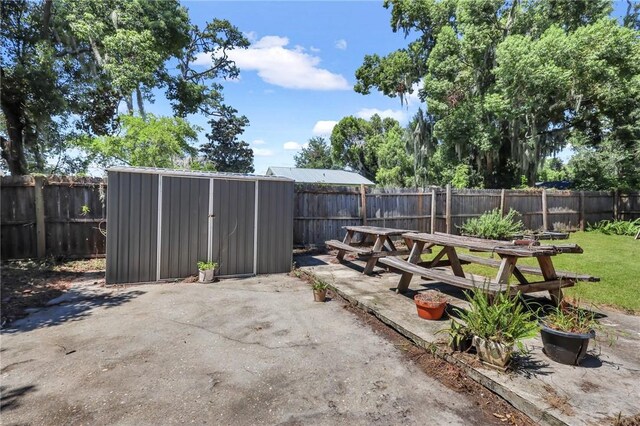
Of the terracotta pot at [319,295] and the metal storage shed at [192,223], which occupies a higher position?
the metal storage shed at [192,223]

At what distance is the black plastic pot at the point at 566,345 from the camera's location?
2820 mm

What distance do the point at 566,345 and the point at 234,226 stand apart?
5.24 metres

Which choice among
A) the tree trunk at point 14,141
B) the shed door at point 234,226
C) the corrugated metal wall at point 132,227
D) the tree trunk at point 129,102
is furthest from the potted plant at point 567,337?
the tree trunk at point 129,102

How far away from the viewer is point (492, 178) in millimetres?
17562

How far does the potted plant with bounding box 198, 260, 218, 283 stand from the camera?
5957 mm

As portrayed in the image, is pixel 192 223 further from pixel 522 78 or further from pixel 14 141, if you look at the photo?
pixel 522 78

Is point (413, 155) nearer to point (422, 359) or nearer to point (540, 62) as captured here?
point (540, 62)

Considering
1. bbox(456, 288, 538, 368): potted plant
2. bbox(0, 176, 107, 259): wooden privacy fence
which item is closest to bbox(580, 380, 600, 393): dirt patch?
bbox(456, 288, 538, 368): potted plant

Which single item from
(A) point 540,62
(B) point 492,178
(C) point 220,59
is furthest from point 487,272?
(C) point 220,59

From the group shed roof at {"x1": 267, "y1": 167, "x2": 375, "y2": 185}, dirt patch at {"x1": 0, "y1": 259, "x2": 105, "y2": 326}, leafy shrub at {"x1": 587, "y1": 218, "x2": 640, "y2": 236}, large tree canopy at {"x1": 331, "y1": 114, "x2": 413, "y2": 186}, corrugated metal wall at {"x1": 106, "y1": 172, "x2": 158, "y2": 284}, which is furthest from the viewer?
large tree canopy at {"x1": 331, "y1": 114, "x2": 413, "y2": 186}

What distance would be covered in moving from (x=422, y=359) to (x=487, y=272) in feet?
13.9

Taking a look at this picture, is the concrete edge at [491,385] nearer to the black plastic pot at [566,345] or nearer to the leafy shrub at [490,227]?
the black plastic pot at [566,345]

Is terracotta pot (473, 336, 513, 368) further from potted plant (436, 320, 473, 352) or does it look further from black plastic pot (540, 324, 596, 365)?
black plastic pot (540, 324, 596, 365)

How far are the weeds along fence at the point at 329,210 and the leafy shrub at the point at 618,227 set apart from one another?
434 millimetres
